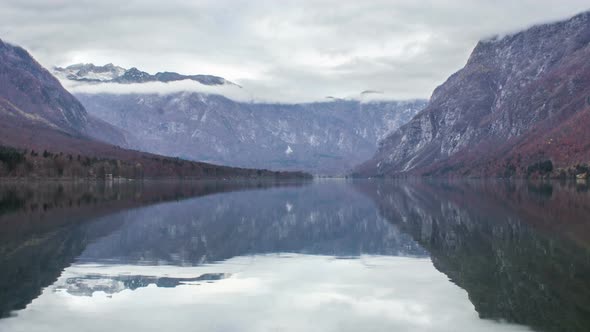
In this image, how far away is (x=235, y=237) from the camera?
59000 millimetres

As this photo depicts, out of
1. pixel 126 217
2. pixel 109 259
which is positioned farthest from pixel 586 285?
pixel 126 217

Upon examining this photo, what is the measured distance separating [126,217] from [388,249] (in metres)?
38.3

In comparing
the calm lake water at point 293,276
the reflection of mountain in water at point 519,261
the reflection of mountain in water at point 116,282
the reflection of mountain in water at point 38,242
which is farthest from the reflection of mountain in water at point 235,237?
the reflection of mountain in water at point 116,282

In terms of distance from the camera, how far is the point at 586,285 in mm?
32094

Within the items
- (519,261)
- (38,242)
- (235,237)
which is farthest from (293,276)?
(38,242)

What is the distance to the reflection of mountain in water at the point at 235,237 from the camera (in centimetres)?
4722

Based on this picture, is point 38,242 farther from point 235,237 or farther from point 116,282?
point 116,282

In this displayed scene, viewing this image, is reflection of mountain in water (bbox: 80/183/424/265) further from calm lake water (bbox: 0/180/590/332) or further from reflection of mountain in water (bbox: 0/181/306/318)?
reflection of mountain in water (bbox: 0/181/306/318)

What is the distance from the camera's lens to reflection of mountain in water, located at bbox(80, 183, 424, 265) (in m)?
47.2

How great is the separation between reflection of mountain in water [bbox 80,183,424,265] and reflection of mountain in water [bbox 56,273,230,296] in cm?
641

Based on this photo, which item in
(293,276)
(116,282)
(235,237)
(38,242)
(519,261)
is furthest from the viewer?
(235,237)

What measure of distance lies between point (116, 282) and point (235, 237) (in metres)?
24.6

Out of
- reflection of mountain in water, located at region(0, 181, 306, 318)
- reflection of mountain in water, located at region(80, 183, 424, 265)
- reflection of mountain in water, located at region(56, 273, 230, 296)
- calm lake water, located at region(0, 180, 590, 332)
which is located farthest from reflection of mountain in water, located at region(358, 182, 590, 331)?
reflection of mountain in water, located at region(0, 181, 306, 318)

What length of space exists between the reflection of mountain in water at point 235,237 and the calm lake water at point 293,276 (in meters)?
0.20
